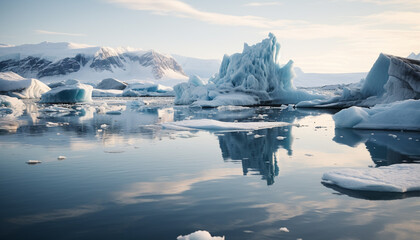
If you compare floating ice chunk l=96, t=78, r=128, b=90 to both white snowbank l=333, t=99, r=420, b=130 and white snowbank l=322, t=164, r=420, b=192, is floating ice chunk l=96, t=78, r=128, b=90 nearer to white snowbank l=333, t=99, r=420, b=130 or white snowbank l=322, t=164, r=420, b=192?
white snowbank l=333, t=99, r=420, b=130

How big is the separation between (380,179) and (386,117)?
7174 millimetres

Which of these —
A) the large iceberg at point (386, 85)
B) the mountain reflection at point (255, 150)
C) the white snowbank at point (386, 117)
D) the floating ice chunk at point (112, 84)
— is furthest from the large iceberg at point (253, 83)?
the floating ice chunk at point (112, 84)

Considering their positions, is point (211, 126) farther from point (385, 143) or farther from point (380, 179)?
point (380, 179)

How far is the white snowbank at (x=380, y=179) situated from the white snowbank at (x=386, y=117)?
586 cm

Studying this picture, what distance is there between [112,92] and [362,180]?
2436 inches

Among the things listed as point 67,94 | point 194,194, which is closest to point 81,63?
point 67,94

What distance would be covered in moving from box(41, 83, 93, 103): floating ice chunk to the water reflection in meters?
27.1

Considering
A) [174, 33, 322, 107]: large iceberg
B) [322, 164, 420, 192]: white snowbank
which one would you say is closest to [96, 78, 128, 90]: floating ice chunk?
[174, 33, 322, 107]: large iceberg

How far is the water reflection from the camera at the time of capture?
6.62 metres

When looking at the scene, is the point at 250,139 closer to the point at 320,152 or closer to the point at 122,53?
the point at 320,152

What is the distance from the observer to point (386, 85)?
17.5 m

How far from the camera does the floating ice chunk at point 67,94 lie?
32.9 meters

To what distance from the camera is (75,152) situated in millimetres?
7145

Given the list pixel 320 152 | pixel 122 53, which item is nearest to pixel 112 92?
pixel 320 152
